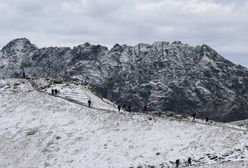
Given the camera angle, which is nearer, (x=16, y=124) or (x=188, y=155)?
(x=188, y=155)

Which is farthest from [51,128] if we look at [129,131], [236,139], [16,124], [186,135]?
[236,139]

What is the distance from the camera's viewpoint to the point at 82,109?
3364 inches

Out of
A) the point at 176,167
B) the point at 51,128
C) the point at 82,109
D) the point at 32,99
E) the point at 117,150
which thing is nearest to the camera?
the point at 176,167

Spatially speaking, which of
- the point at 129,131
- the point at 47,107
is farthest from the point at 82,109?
the point at 129,131

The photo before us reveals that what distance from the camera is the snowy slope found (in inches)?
2589

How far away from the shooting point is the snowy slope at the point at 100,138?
6575 cm

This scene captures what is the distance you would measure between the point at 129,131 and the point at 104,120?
6371mm

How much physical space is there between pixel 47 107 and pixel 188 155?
102ft

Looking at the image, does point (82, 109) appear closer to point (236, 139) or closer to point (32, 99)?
point (32, 99)

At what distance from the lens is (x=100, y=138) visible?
7406cm

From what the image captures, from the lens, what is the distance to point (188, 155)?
65.1 m

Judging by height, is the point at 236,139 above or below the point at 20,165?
above

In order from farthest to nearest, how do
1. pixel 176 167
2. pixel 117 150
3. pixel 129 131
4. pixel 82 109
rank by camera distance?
pixel 82 109 < pixel 129 131 < pixel 117 150 < pixel 176 167

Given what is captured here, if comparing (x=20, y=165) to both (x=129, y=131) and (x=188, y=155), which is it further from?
(x=188, y=155)
